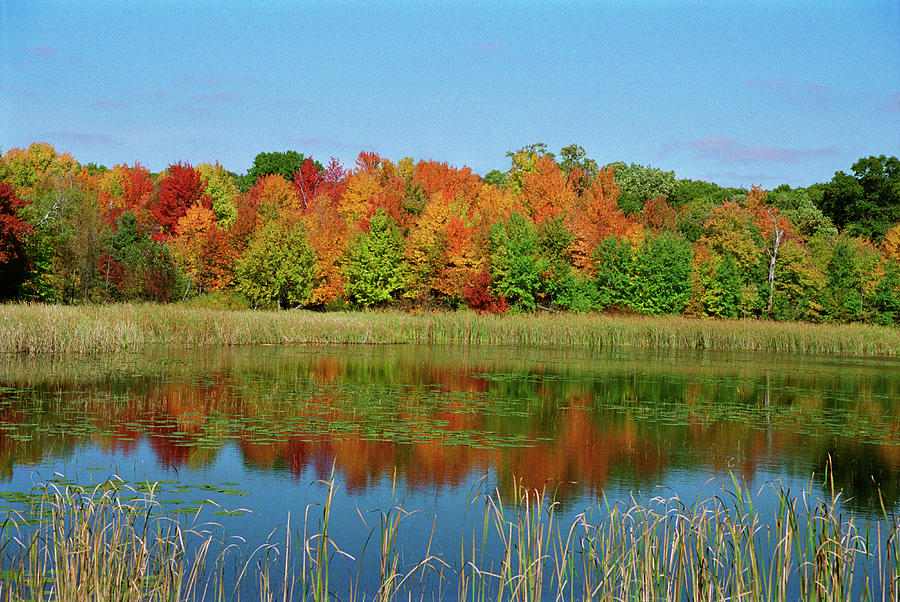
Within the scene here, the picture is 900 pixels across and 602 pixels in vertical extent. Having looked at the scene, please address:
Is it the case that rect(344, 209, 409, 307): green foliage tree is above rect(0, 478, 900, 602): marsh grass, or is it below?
above

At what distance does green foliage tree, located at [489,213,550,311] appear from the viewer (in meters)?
41.5

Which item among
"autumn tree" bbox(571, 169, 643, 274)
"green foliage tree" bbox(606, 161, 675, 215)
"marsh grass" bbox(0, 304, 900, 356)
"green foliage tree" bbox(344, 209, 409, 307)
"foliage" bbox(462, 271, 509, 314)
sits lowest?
"marsh grass" bbox(0, 304, 900, 356)

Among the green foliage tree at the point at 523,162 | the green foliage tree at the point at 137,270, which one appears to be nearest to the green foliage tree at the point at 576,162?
the green foliage tree at the point at 523,162

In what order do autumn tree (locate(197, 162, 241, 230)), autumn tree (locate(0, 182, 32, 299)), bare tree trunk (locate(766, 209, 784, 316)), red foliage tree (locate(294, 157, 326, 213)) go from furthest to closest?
red foliage tree (locate(294, 157, 326, 213)), autumn tree (locate(197, 162, 241, 230)), bare tree trunk (locate(766, 209, 784, 316)), autumn tree (locate(0, 182, 32, 299))

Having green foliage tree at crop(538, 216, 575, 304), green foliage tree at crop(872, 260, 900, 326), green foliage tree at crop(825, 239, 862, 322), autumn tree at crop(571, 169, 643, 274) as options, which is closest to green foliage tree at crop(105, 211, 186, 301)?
green foliage tree at crop(538, 216, 575, 304)

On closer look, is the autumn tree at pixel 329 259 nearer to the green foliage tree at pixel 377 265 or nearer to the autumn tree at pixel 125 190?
the green foliage tree at pixel 377 265

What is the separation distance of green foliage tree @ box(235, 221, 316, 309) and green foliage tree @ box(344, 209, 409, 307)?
2.20 meters

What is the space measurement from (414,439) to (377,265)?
31384mm

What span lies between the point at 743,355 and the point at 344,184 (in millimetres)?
38461

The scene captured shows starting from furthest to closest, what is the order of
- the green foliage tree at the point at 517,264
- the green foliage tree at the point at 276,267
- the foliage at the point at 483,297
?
the foliage at the point at 483,297, the green foliage tree at the point at 517,264, the green foliage tree at the point at 276,267

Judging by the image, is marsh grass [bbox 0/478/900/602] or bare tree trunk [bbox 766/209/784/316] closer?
marsh grass [bbox 0/478/900/602]

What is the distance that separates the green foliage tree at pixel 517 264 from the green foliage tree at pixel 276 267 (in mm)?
9118

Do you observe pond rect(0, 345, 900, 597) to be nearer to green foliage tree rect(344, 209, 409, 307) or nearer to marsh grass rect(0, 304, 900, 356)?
marsh grass rect(0, 304, 900, 356)

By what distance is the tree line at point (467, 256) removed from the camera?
3838 cm
